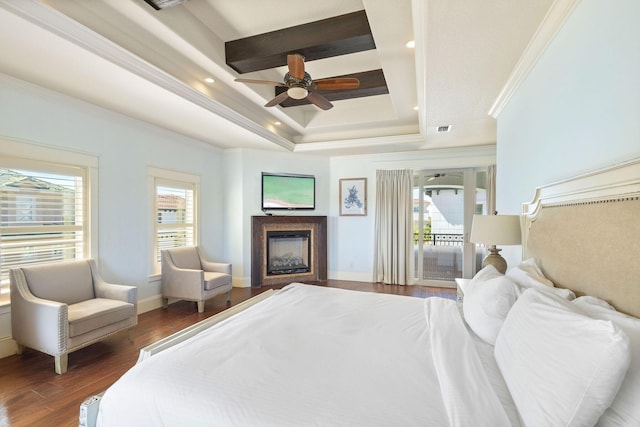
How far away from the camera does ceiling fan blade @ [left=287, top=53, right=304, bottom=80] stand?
96.5 inches

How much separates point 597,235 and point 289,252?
487 centimetres

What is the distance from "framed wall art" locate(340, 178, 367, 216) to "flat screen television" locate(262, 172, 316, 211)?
58 cm

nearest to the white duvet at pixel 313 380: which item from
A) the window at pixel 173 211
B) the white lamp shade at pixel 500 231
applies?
the white lamp shade at pixel 500 231

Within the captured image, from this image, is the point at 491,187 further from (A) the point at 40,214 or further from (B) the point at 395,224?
(A) the point at 40,214

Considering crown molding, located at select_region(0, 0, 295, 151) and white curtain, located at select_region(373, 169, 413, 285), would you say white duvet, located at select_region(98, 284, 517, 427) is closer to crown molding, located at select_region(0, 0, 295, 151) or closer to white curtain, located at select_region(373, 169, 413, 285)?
crown molding, located at select_region(0, 0, 295, 151)

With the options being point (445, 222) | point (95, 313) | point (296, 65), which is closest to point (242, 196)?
point (95, 313)

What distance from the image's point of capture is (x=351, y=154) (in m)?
5.53

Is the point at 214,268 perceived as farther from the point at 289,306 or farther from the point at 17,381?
the point at 289,306

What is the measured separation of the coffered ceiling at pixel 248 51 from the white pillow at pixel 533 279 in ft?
5.20

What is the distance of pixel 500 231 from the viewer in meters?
2.36

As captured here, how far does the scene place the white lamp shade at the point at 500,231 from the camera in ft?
7.72

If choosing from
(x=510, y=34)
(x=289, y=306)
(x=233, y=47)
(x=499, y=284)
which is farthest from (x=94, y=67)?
(x=499, y=284)

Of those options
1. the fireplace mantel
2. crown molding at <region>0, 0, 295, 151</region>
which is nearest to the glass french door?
the fireplace mantel

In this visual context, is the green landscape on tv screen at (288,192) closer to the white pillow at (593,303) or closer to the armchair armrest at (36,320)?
the armchair armrest at (36,320)
